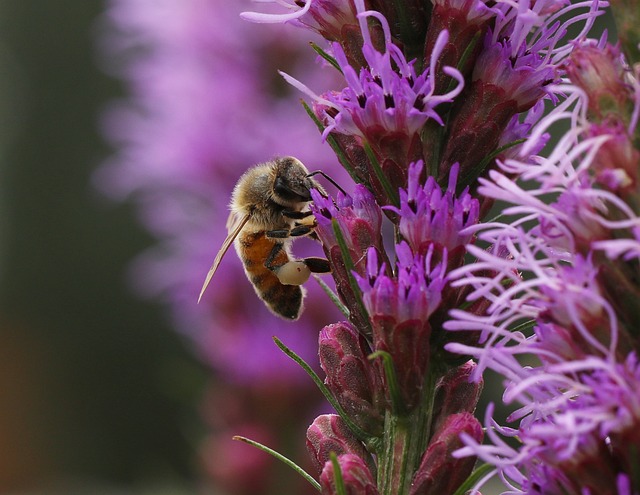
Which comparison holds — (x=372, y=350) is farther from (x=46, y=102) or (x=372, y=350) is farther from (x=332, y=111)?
(x=46, y=102)

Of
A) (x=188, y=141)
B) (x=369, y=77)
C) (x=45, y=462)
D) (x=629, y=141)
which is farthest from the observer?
(x=45, y=462)

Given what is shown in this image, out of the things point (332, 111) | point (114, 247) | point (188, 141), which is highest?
point (332, 111)

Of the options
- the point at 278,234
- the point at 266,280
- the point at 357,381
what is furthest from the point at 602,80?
the point at 266,280

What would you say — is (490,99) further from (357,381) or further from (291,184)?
(291,184)

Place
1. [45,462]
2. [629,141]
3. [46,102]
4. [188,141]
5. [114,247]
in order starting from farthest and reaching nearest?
1. [46,102]
2. [114,247]
3. [45,462]
4. [188,141]
5. [629,141]

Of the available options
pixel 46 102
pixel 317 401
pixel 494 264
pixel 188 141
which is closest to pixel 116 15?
pixel 188 141

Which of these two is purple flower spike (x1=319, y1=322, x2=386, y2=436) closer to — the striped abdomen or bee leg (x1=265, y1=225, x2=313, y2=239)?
bee leg (x1=265, y1=225, x2=313, y2=239)

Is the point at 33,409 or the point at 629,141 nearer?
the point at 629,141

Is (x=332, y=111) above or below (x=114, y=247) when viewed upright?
above

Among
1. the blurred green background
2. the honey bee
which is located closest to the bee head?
the honey bee
